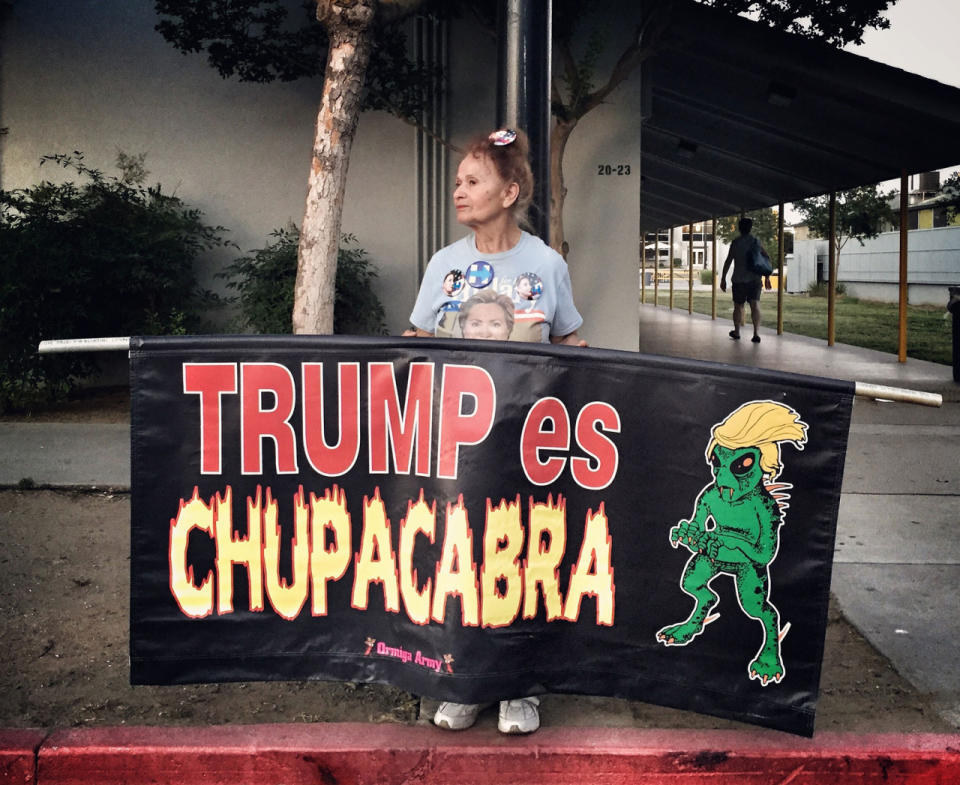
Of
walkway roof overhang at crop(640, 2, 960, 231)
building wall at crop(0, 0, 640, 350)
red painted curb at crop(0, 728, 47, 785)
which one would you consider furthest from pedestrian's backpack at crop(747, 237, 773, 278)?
red painted curb at crop(0, 728, 47, 785)

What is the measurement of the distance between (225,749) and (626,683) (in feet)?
4.18

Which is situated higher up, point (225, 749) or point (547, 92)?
point (547, 92)

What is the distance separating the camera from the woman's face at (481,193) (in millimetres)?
3676

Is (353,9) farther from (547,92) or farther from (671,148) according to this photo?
(671,148)

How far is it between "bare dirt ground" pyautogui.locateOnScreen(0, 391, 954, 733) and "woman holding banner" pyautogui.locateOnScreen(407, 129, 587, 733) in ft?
1.36

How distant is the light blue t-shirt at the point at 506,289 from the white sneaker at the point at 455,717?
48.5 inches

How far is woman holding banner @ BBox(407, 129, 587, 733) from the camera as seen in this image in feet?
12.0

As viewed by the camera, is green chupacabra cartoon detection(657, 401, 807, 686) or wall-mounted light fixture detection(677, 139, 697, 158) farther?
wall-mounted light fixture detection(677, 139, 697, 158)

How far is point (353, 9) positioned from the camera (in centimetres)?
741

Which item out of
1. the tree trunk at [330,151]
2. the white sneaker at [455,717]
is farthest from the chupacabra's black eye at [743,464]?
the tree trunk at [330,151]

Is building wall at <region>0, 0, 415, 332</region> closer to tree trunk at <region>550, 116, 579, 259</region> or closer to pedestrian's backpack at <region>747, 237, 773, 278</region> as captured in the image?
tree trunk at <region>550, 116, 579, 259</region>

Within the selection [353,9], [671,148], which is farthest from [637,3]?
[671,148]

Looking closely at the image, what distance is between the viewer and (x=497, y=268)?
12.1ft

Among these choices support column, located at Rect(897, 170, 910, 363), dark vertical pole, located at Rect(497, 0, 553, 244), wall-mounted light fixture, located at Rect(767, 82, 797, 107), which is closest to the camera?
dark vertical pole, located at Rect(497, 0, 553, 244)
